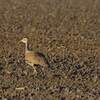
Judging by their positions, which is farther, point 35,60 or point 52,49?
point 52,49

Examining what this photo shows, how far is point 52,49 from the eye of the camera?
1470 cm

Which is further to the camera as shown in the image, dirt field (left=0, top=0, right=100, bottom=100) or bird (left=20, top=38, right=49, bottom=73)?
bird (left=20, top=38, right=49, bottom=73)

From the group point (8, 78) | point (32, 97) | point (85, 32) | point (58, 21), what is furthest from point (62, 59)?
point (58, 21)

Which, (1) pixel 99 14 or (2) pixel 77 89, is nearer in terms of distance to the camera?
(2) pixel 77 89

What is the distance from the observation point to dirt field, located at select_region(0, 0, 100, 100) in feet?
36.5

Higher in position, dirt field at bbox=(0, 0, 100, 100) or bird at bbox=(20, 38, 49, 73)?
bird at bbox=(20, 38, 49, 73)

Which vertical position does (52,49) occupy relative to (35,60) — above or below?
below

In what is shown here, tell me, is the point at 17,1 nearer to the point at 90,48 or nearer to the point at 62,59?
the point at 90,48

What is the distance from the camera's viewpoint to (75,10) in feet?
76.2

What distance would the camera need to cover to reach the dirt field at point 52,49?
11.1 m

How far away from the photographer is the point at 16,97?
10.6m

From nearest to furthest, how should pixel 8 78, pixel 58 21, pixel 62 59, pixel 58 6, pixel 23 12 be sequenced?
pixel 8 78 → pixel 62 59 → pixel 58 21 → pixel 23 12 → pixel 58 6

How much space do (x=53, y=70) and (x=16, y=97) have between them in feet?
6.37

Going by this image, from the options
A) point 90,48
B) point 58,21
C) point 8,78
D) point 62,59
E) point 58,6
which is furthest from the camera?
point 58,6
